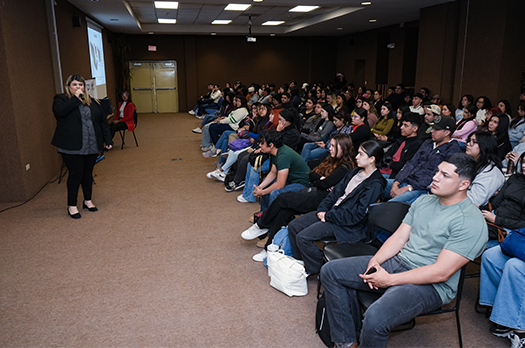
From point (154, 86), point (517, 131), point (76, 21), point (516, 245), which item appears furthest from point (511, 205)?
point (154, 86)

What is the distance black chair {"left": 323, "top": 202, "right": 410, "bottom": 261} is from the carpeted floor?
0.49 metres

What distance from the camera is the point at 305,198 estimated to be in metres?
3.93

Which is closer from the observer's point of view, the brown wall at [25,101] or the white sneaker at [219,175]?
the brown wall at [25,101]

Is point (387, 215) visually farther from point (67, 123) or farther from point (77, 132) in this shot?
point (67, 123)

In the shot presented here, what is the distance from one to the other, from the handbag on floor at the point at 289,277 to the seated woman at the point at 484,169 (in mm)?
1625

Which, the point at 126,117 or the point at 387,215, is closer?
the point at 387,215

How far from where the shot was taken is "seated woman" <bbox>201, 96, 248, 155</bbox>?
848cm

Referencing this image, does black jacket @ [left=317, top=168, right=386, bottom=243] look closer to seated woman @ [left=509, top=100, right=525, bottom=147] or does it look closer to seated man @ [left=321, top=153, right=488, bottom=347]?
seated man @ [left=321, top=153, right=488, bottom=347]

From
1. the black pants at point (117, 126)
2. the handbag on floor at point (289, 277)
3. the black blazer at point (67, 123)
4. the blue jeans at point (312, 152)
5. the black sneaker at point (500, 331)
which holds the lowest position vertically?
the black sneaker at point (500, 331)

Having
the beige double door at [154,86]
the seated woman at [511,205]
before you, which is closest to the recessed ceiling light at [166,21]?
the beige double door at [154,86]

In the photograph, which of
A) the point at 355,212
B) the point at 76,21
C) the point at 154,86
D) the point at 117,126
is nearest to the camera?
the point at 355,212

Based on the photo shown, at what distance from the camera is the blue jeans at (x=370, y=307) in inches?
88.4

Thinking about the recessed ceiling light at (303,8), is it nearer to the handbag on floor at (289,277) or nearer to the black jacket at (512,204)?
the black jacket at (512,204)

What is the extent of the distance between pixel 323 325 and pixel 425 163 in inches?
95.5
